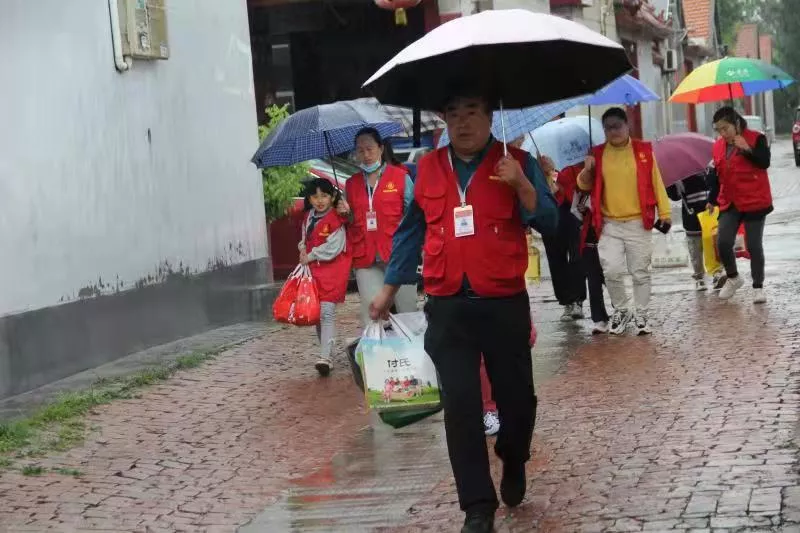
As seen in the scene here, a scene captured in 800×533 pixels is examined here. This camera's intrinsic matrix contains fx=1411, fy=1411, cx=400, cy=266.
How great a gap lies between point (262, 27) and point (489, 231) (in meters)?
16.8

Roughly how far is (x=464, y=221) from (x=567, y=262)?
6.72 meters

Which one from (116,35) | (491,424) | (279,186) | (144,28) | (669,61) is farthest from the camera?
(669,61)

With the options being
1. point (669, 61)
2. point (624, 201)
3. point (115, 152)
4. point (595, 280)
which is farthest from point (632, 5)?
point (115, 152)

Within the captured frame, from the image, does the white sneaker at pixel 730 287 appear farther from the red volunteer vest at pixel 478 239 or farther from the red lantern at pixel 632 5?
the red lantern at pixel 632 5

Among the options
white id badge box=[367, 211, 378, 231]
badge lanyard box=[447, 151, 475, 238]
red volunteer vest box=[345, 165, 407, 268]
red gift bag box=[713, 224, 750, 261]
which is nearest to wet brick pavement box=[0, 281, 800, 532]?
red volunteer vest box=[345, 165, 407, 268]

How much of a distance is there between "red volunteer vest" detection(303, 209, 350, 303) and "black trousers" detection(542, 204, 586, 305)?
240 centimetres

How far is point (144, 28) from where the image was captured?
38.9 feet

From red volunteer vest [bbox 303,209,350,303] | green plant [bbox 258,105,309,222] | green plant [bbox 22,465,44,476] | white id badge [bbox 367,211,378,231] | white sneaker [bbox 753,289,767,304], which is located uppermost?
green plant [bbox 258,105,309,222]

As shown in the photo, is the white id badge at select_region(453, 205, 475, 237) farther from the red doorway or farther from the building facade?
the red doorway

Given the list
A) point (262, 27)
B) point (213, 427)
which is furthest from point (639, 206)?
point (262, 27)

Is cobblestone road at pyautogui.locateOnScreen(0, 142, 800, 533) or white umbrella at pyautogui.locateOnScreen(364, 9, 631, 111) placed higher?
white umbrella at pyautogui.locateOnScreen(364, 9, 631, 111)

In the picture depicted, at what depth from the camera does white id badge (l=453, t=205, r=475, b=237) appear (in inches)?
226

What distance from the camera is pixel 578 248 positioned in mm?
12195

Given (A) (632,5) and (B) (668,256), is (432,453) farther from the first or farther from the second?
(A) (632,5)
